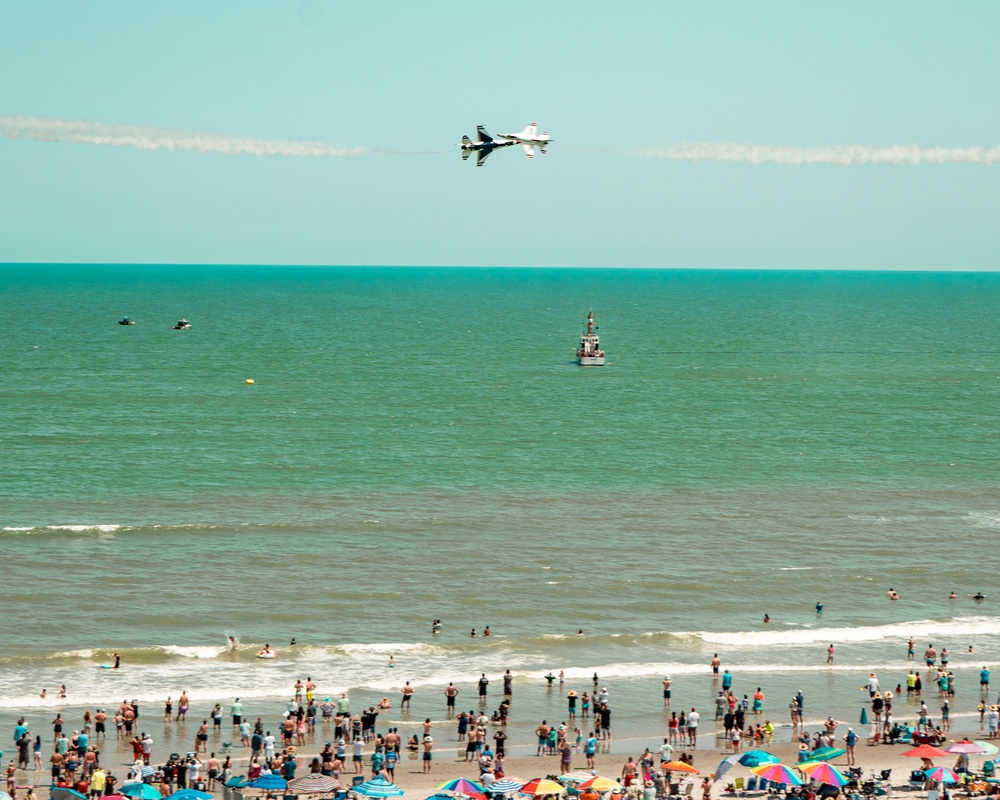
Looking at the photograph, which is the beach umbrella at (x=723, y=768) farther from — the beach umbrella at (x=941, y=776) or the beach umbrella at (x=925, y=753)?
the beach umbrella at (x=941, y=776)

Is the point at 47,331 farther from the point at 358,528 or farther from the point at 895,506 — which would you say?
the point at 895,506

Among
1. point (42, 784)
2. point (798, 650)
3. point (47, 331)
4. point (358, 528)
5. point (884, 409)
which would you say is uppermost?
point (47, 331)

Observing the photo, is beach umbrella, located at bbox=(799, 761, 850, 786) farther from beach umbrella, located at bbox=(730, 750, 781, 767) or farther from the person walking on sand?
the person walking on sand

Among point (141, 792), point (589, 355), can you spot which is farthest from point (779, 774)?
point (589, 355)

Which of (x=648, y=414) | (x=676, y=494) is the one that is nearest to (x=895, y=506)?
(x=676, y=494)

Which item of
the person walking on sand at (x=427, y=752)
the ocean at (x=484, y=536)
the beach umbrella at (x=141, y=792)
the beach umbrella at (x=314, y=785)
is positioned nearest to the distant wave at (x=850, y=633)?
the ocean at (x=484, y=536)

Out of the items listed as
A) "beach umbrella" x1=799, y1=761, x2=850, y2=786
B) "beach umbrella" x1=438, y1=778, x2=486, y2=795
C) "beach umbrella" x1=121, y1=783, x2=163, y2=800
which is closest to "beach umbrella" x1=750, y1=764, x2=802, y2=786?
"beach umbrella" x1=799, y1=761, x2=850, y2=786

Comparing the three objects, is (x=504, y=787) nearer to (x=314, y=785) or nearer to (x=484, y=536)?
(x=314, y=785)
